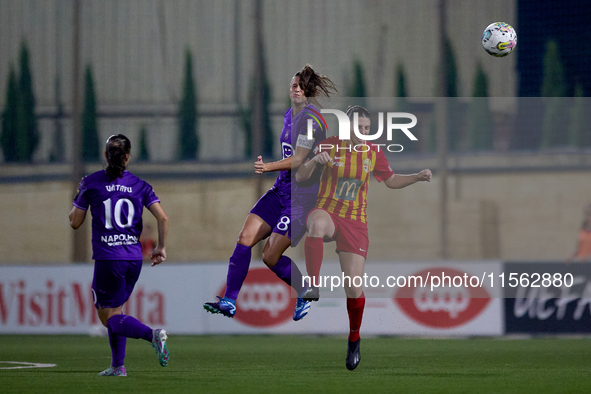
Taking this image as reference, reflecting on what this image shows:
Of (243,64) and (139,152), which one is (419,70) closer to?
(243,64)

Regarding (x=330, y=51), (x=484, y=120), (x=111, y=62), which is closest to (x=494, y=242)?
(x=484, y=120)

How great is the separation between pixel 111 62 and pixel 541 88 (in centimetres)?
1001

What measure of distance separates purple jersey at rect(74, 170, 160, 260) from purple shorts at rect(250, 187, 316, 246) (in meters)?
1.12

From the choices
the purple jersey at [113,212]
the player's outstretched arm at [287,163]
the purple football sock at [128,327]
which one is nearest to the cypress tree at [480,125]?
the player's outstretched arm at [287,163]

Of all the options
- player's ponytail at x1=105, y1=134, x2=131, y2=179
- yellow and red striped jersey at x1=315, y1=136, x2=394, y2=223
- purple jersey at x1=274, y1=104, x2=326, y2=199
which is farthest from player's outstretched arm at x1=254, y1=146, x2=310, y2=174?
player's ponytail at x1=105, y1=134, x2=131, y2=179

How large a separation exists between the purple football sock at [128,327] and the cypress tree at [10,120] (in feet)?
48.9

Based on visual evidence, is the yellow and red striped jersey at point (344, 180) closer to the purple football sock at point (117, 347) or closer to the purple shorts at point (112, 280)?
the purple shorts at point (112, 280)

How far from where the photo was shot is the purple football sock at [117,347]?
760 centimetres

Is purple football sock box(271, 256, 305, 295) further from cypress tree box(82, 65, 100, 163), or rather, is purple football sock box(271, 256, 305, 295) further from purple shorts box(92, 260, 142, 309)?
cypress tree box(82, 65, 100, 163)

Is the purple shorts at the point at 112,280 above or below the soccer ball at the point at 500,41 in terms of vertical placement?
below

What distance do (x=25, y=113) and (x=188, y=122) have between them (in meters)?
3.89

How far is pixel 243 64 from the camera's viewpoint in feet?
70.5

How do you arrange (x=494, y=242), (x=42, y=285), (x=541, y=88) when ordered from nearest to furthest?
(x=42, y=285)
(x=494, y=242)
(x=541, y=88)

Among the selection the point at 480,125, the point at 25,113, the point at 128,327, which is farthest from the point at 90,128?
the point at 128,327
